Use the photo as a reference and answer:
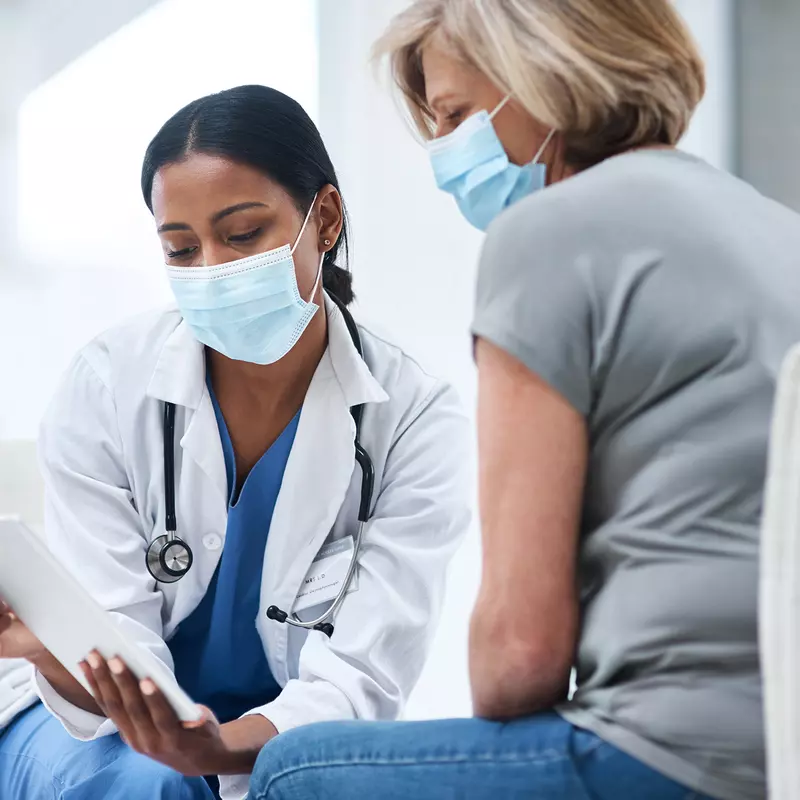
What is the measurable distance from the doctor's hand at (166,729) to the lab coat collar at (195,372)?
1.49 ft

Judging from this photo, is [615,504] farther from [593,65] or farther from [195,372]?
[195,372]

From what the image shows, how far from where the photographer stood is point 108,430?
1.34 meters

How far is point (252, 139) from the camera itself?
4.46 feet

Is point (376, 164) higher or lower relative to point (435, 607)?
higher

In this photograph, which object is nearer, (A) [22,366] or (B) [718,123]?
(A) [22,366]

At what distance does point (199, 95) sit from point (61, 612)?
1563 mm

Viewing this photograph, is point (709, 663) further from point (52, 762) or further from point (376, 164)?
point (376, 164)

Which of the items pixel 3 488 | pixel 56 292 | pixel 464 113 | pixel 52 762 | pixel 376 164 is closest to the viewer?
pixel 464 113

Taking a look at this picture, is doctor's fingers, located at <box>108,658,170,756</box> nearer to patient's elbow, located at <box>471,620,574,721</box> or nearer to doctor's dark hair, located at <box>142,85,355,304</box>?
patient's elbow, located at <box>471,620,574,721</box>

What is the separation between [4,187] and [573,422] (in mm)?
1593

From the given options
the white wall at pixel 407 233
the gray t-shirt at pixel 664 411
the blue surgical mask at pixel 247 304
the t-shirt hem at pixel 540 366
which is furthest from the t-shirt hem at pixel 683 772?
the white wall at pixel 407 233

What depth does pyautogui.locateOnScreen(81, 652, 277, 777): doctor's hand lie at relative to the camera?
0.95 meters

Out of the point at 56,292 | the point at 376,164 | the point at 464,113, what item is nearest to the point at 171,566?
the point at 464,113

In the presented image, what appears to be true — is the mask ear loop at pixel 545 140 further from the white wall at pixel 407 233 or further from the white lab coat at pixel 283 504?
the white wall at pixel 407 233
